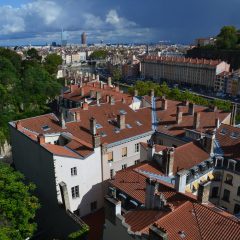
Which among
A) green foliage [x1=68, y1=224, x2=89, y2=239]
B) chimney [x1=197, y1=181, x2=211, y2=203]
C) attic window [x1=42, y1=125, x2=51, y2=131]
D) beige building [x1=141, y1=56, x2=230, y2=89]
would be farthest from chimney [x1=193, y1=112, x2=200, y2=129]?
beige building [x1=141, y1=56, x2=230, y2=89]

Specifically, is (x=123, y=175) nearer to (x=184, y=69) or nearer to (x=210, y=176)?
(x=210, y=176)

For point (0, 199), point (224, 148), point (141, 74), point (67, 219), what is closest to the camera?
point (0, 199)

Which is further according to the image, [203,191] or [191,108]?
[191,108]

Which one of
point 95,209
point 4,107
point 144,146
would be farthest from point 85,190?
point 4,107

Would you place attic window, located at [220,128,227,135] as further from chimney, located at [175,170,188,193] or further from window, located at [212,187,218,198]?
chimney, located at [175,170,188,193]

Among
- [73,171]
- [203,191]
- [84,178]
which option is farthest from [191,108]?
[203,191]

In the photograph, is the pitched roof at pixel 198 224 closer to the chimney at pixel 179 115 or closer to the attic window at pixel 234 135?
the attic window at pixel 234 135

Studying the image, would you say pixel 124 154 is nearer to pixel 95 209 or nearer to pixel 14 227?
pixel 95 209

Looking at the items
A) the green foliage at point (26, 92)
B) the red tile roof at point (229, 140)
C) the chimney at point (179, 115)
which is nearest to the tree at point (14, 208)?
the red tile roof at point (229, 140)
